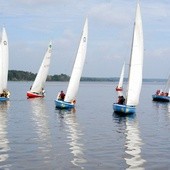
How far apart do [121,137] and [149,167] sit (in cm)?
879

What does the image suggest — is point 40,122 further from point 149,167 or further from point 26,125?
point 149,167

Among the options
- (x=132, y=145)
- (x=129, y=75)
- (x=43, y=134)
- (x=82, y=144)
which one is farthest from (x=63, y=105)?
(x=132, y=145)

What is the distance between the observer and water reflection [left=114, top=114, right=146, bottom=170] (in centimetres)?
2033

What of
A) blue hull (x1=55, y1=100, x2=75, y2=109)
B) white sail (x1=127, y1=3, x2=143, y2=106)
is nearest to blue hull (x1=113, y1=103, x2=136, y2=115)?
white sail (x1=127, y1=3, x2=143, y2=106)

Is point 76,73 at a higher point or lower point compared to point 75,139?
higher

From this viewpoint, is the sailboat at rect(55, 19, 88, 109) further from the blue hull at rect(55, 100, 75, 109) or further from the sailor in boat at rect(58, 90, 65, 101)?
the sailor in boat at rect(58, 90, 65, 101)

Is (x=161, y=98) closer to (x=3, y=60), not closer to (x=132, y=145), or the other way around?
(x=3, y=60)

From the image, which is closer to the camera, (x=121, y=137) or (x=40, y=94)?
(x=121, y=137)

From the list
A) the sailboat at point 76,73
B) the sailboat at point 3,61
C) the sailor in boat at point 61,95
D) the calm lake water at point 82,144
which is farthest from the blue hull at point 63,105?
the sailboat at point 3,61

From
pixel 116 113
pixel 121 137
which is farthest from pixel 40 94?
pixel 121 137

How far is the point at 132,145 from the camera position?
82.9 ft

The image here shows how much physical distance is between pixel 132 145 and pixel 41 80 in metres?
46.7

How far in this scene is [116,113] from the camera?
44500 millimetres

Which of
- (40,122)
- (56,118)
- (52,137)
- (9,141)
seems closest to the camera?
(9,141)
